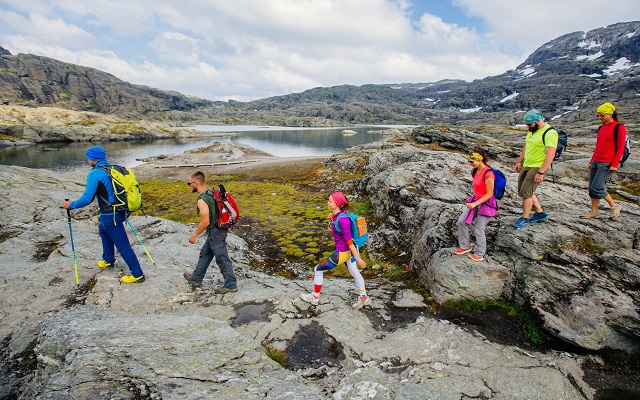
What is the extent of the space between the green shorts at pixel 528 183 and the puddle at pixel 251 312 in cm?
819

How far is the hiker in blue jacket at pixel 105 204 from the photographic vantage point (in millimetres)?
8273

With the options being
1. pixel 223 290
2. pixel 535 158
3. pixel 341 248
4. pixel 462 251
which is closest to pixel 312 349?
pixel 341 248

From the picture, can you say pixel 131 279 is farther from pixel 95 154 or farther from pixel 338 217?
pixel 338 217

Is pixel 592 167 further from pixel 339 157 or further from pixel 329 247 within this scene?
pixel 339 157

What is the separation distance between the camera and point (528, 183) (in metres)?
9.12

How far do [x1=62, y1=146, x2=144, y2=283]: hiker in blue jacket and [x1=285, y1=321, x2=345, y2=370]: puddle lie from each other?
5.36m

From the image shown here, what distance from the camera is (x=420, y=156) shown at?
24938 mm

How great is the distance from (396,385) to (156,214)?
2194 cm

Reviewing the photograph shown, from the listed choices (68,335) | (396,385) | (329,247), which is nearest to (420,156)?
(329,247)

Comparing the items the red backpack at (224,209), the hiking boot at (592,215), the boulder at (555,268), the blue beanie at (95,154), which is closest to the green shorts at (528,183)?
the boulder at (555,268)

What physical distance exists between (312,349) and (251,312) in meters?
2.19

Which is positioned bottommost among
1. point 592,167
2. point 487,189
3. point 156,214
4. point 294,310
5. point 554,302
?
point 156,214

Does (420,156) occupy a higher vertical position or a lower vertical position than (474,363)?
higher

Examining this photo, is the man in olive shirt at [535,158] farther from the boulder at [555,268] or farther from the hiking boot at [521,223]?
the boulder at [555,268]
